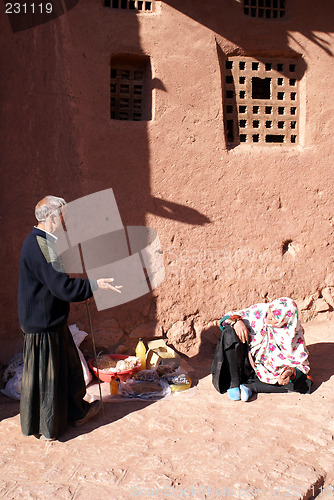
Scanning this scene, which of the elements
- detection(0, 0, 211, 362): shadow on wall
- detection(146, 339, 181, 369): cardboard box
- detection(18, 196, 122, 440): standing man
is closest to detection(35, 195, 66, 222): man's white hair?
detection(18, 196, 122, 440): standing man

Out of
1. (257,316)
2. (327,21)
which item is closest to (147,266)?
(257,316)

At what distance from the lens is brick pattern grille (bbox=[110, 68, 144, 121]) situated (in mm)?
4770

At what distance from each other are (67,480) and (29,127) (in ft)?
10.2

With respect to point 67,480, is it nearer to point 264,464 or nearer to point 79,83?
point 264,464

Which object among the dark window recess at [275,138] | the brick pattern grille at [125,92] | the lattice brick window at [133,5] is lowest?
the dark window recess at [275,138]

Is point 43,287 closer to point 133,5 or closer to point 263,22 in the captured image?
point 133,5

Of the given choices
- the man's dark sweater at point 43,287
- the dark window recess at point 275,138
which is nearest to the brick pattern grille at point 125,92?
the dark window recess at point 275,138

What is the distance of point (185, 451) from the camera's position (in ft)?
9.37

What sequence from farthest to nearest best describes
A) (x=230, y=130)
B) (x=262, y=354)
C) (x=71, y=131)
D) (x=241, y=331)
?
(x=230, y=130)
(x=71, y=131)
(x=262, y=354)
(x=241, y=331)

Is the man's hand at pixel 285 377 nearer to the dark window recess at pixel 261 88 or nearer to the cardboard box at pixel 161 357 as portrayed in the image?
the cardboard box at pixel 161 357

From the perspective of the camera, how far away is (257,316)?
393cm

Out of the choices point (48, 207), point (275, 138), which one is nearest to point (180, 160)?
point (275, 138)

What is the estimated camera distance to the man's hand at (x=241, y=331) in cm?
371

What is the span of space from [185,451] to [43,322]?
1227 millimetres
